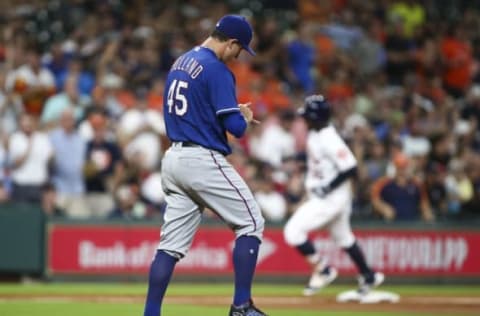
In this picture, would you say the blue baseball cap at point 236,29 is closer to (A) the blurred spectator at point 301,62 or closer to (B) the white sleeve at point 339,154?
(B) the white sleeve at point 339,154

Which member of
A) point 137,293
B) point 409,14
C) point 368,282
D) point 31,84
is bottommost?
point 137,293

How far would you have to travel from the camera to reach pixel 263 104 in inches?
731

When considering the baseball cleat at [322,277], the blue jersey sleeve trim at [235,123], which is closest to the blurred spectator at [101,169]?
the baseball cleat at [322,277]

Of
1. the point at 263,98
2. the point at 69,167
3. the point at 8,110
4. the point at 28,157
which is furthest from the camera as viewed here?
the point at 263,98

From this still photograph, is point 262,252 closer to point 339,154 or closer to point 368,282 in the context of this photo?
point 368,282

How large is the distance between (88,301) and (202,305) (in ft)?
4.57

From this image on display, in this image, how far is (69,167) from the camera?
16500 millimetres

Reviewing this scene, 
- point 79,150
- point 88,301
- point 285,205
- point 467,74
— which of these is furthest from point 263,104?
point 88,301

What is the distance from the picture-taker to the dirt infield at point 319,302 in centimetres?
1229

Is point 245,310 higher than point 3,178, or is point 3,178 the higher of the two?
point 3,178

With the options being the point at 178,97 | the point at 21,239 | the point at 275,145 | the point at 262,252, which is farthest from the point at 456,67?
the point at 178,97

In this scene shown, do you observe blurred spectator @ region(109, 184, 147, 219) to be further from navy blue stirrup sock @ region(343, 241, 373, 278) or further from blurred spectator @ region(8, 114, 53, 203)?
navy blue stirrup sock @ region(343, 241, 373, 278)

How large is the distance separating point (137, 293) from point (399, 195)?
455 centimetres

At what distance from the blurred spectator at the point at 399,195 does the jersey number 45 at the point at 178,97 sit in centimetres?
819
